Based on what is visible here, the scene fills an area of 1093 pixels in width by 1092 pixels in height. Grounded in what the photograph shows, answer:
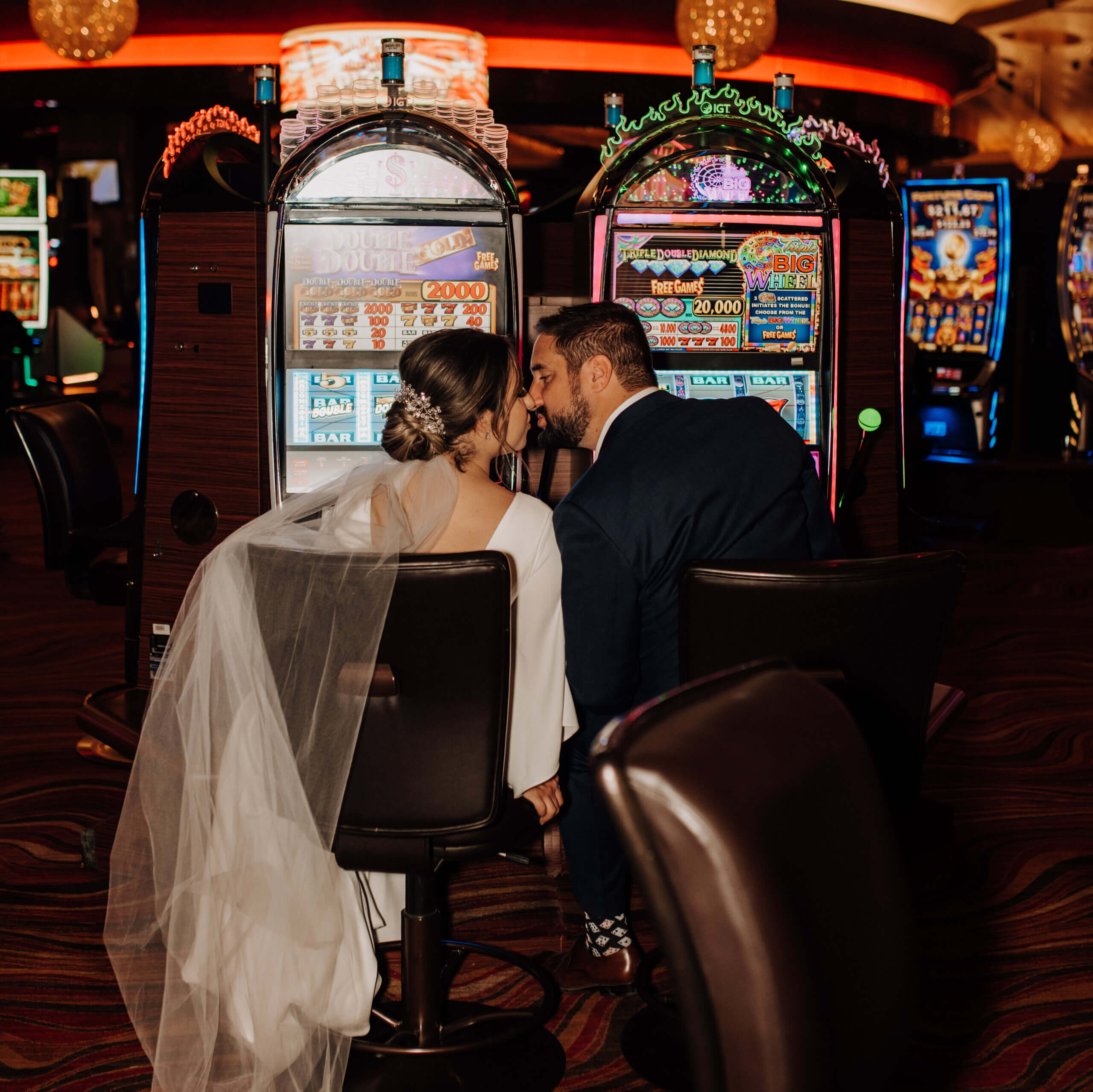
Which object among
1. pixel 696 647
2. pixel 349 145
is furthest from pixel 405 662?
pixel 349 145

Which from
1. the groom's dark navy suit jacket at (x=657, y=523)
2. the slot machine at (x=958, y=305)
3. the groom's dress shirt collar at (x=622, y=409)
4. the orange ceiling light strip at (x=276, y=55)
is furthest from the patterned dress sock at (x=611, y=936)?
the orange ceiling light strip at (x=276, y=55)

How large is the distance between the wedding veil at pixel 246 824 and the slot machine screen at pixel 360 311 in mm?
915

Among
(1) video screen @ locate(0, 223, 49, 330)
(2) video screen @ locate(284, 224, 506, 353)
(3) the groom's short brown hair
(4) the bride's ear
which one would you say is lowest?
(4) the bride's ear

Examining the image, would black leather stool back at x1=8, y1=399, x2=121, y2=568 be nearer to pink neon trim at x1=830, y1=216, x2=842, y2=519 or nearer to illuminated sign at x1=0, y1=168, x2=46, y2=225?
pink neon trim at x1=830, y1=216, x2=842, y2=519

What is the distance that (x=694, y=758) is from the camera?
0.79 metres

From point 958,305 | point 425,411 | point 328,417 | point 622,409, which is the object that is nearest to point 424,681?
point 425,411

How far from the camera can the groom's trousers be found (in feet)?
7.38

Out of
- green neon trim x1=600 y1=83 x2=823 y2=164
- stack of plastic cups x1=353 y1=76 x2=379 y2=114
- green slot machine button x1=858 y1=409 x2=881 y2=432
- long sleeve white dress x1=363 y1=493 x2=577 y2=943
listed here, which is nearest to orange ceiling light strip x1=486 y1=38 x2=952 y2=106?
green neon trim x1=600 y1=83 x2=823 y2=164

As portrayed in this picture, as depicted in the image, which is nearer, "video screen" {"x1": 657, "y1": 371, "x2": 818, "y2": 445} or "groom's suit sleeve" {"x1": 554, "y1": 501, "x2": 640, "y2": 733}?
"groom's suit sleeve" {"x1": 554, "y1": 501, "x2": 640, "y2": 733}

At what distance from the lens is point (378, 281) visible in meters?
2.73

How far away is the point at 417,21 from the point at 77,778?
17.0ft

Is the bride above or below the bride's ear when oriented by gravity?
below

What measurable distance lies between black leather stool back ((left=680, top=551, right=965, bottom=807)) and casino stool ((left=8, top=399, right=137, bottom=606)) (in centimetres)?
177

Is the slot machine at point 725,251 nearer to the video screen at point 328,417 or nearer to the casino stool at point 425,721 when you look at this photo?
the video screen at point 328,417
